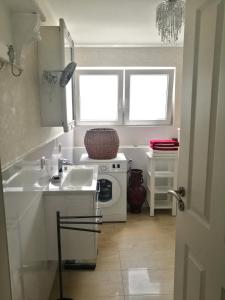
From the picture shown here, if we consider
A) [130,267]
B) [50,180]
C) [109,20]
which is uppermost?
[109,20]

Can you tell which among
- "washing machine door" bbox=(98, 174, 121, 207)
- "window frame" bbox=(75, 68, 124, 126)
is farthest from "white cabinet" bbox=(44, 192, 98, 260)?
"window frame" bbox=(75, 68, 124, 126)

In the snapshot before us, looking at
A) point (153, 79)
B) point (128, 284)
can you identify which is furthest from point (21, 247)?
point (153, 79)

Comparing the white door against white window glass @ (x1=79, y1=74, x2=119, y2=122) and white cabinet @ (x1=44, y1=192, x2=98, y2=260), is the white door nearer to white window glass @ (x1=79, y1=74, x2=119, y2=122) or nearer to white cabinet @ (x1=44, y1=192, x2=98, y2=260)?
white cabinet @ (x1=44, y1=192, x2=98, y2=260)

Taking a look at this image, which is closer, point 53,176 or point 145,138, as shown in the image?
point 53,176

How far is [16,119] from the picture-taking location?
1.39 meters

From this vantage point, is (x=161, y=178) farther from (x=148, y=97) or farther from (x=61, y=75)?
(x=61, y=75)

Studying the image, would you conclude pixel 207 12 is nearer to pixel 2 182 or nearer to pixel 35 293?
pixel 2 182

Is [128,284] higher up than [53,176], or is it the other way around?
[53,176]

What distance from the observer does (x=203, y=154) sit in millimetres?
1050

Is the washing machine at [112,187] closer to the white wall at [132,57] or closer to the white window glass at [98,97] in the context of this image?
the white window glass at [98,97]

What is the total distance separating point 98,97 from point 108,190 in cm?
138

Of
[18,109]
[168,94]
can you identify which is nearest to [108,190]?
[168,94]

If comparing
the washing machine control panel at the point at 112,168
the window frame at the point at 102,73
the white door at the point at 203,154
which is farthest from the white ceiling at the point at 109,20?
the washing machine control panel at the point at 112,168

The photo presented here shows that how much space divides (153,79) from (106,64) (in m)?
0.72
